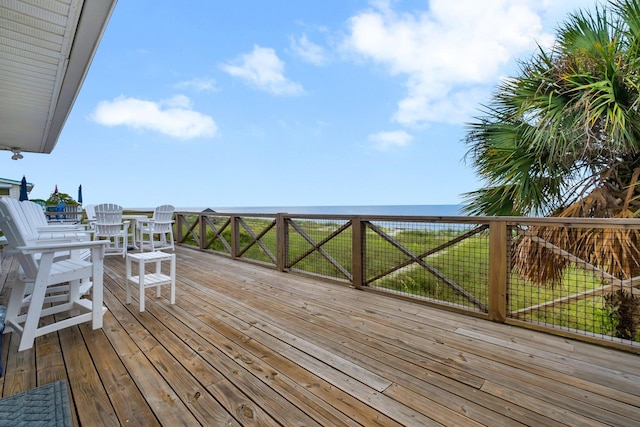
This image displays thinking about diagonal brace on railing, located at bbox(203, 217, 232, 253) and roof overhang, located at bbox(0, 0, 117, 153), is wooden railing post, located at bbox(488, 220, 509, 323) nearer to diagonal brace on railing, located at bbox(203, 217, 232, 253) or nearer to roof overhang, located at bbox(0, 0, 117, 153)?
roof overhang, located at bbox(0, 0, 117, 153)

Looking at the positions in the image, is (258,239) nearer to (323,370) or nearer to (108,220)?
(108,220)

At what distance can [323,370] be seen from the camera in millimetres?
1662

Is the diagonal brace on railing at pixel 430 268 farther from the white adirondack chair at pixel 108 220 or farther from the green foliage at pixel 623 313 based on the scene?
the white adirondack chair at pixel 108 220

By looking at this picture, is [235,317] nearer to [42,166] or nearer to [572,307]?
[572,307]

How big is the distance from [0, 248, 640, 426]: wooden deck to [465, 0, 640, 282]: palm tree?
85 cm

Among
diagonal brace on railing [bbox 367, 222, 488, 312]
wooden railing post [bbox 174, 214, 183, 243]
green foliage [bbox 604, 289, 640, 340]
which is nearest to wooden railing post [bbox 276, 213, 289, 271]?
diagonal brace on railing [bbox 367, 222, 488, 312]

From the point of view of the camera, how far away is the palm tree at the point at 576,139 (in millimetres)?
2539

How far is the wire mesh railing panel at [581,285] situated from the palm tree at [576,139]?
18mm

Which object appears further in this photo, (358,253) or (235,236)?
(235,236)

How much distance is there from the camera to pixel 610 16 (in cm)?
297

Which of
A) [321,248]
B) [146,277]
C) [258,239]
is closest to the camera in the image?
[146,277]

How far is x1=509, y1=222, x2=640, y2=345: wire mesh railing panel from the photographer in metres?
2.14

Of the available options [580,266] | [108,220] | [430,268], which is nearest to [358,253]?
[430,268]

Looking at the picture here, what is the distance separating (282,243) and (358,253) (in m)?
1.36
